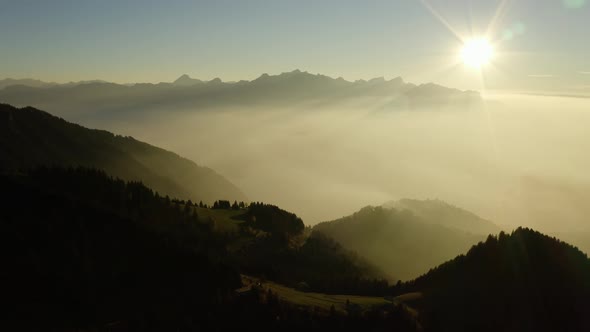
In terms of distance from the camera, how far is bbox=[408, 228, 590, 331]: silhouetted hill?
381 feet

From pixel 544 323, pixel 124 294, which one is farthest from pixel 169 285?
pixel 544 323

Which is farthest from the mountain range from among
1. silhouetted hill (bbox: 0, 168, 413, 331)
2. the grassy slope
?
the grassy slope

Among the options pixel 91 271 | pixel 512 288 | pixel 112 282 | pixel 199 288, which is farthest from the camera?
pixel 512 288

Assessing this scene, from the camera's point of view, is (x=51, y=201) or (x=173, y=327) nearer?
(x=173, y=327)

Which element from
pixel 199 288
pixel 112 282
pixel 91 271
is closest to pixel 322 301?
pixel 199 288

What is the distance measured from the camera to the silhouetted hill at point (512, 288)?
11600 centimetres

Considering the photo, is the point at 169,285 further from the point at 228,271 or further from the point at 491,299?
the point at 491,299

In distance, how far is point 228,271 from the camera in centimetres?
12269

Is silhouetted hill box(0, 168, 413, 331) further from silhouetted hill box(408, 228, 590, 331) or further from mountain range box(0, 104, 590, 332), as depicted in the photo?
silhouetted hill box(408, 228, 590, 331)

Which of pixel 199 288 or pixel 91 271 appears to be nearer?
pixel 91 271

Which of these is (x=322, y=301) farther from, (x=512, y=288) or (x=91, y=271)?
(x=91, y=271)

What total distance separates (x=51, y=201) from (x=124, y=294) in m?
39.6

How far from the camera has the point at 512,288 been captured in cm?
12312

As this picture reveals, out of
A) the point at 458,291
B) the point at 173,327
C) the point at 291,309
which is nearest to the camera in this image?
the point at 173,327
